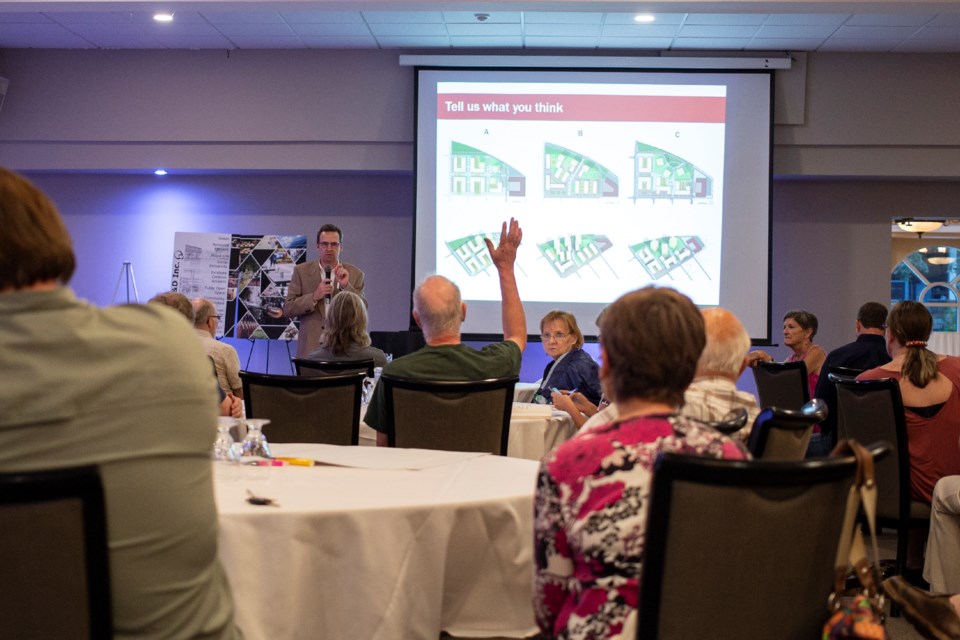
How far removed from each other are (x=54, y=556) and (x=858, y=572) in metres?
1.18

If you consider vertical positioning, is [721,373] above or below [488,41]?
below

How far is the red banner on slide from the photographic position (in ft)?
26.6

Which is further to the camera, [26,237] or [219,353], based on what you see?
[219,353]

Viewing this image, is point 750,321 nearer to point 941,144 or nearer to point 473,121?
point 941,144

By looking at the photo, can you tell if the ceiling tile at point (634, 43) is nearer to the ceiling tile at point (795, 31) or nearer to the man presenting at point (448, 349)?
the ceiling tile at point (795, 31)

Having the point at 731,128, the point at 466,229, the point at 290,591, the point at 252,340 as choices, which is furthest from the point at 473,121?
the point at 290,591

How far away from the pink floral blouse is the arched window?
14444mm

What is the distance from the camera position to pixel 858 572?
4.89 feet

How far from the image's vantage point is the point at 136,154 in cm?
863

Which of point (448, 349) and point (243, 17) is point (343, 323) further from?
point (243, 17)

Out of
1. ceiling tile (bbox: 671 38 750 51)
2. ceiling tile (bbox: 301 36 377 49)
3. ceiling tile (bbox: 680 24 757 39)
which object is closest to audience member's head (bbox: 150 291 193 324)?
ceiling tile (bbox: 301 36 377 49)

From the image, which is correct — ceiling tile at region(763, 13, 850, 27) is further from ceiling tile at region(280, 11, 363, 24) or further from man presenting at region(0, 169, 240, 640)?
man presenting at region(0, 169, 240, 640)

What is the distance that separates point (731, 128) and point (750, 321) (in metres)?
1.58

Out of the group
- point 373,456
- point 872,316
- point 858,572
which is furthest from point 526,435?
point 872,316
